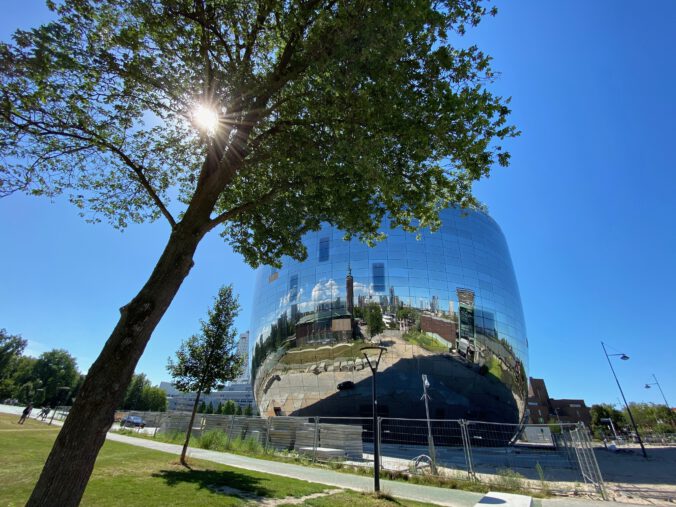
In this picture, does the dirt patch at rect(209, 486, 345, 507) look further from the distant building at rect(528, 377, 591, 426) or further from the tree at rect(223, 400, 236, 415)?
the distant building at rect(528, 377, 591, 426)

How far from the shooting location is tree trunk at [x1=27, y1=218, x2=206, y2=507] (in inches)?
185

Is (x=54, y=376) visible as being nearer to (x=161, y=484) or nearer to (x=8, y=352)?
(x=8, y=352)

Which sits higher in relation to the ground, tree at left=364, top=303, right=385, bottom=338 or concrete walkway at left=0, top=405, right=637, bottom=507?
tree at left=364, top=303, right=385, bottom=338

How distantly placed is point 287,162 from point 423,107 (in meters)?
3.73

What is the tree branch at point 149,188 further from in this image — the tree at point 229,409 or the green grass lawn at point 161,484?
the tree at point 229,409

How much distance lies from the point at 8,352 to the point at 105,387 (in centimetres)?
9717

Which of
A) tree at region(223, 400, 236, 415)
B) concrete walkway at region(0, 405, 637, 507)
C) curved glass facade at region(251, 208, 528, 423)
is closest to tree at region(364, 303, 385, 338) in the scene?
curved glass facade at region(251, 208, 528, 423)

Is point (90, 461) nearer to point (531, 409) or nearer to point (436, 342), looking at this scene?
point (436, 342)

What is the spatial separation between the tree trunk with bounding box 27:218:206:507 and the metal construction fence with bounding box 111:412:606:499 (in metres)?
8.60

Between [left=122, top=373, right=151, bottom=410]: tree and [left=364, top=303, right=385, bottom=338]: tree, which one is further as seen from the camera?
[left=122, top=373, right=151, bottom=410]: tree

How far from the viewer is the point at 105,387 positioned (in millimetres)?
5301

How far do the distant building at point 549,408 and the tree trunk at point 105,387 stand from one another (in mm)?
83535

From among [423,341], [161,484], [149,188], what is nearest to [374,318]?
[423,341]

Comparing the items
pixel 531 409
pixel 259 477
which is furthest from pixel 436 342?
pixel 531 409
